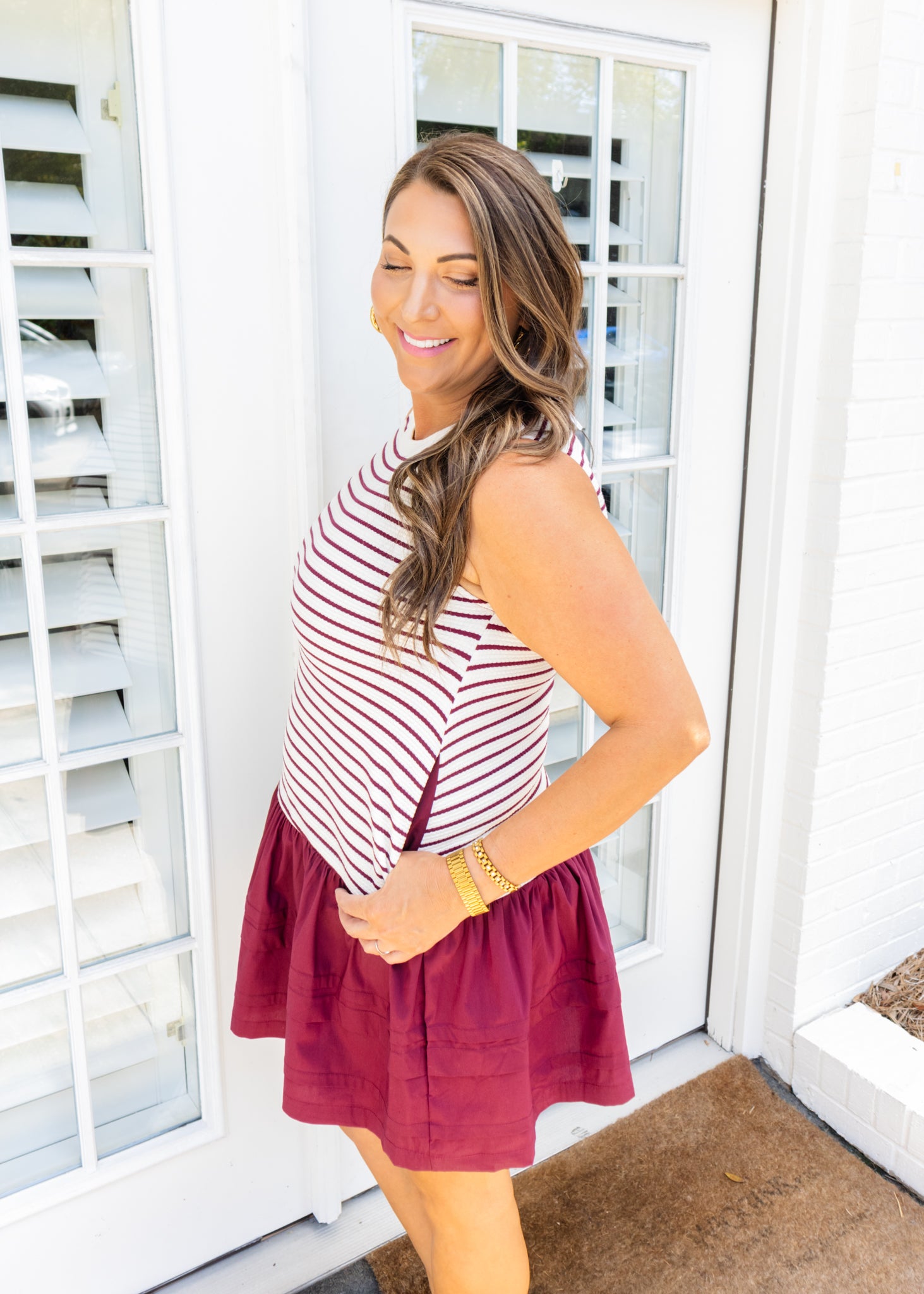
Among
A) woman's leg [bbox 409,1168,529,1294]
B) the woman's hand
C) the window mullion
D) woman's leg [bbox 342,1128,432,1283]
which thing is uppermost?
the window mullion

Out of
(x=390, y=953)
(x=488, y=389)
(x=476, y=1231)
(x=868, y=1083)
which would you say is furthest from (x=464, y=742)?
(x=868, y=1083)

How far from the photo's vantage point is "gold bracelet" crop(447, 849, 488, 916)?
45.8 inches

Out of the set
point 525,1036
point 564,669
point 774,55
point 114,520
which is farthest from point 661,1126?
point 774,55

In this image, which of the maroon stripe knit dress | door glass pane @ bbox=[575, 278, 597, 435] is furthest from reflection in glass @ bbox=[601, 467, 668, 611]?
the maroon stripe knit dress

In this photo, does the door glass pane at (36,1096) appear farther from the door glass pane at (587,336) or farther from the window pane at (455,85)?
the window pane at (455,85)

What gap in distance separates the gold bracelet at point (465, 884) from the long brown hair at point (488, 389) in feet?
0.76

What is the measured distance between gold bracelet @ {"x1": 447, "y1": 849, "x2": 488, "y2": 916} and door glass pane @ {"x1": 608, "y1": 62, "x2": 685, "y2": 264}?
1132 mm

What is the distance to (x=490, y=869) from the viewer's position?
1.15 m

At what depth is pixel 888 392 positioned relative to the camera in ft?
6.29

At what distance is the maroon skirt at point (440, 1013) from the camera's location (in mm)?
1226

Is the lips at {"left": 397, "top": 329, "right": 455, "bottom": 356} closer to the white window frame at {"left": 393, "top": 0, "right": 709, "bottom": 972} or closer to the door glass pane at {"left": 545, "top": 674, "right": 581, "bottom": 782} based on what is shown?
the white window frame at {"left": 393, "top": 0, "right": 709, "bottom": 972}

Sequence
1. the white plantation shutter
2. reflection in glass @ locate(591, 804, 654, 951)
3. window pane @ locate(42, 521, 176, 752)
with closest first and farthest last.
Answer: the white plantation shutter
window pane @ locate(42, 521, 176, 752)
reflection in glass @ locate(591, 804, 654, 951)

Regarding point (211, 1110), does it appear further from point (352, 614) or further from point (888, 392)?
point (888, 392)

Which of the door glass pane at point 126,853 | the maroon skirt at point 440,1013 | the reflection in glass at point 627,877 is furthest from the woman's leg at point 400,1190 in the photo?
the reflection in glass at point 627,877
